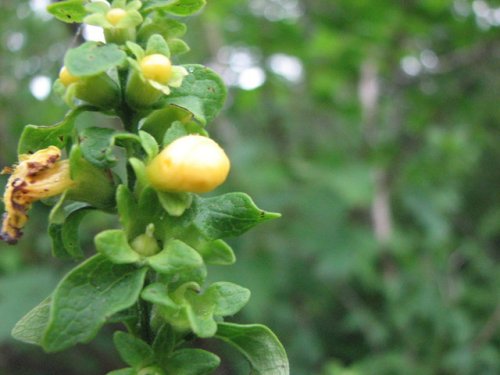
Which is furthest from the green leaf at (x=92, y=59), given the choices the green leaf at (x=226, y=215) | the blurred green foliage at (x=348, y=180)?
the blurred green foliage at (x=348, y=180)

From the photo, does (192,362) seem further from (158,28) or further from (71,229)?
(158,28)

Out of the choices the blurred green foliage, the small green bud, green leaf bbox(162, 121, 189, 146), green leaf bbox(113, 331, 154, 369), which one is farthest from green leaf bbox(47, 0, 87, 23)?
the blurred green foliage

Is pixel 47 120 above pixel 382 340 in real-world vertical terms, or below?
above

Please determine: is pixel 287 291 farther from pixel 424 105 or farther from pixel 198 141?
pixel 198 141

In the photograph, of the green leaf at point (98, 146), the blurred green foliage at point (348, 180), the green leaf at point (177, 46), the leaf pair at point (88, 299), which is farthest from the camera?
the blurred green foliage at point (348, 180)

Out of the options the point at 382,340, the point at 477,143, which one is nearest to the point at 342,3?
the point at 477,143

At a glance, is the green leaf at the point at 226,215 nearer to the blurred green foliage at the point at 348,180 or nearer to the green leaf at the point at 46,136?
the green leaf at the point at 46,136
